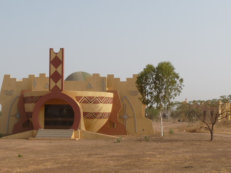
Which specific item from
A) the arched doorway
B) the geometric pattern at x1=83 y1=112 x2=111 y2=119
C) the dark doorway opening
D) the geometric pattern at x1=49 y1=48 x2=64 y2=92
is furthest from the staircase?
the geometric pattern at x1=49 y1=48 x2=64 y2=92

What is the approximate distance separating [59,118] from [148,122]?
29.6 ft

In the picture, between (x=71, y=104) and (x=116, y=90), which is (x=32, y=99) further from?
(x=116, y=90)

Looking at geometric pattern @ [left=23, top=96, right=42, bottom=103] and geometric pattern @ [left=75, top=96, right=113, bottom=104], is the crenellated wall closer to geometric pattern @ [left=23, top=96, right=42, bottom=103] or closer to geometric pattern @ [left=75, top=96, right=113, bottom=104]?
geometric pattern @ [left=75, top=96, right=113, bottom=104]

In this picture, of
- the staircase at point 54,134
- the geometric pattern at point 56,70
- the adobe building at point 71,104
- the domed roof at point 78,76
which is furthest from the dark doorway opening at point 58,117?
the domed roof at point 78,76

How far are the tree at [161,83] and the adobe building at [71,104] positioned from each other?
13.1ft

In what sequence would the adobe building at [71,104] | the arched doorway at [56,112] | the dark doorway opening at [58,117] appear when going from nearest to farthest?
the arched doorway at [56,112], the adobe building at [71,104], the dark doorway opening at [58,117]

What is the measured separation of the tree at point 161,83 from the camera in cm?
3139

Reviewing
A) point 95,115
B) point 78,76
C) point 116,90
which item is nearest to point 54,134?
point 95,115

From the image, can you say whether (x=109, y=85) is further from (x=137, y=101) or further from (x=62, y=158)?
(x=62, y=158)

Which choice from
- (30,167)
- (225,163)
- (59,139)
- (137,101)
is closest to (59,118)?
(59,139)

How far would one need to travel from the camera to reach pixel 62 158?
57.0 feet

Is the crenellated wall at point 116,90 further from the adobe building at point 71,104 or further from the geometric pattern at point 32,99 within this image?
the geometric pattern at point 32,99

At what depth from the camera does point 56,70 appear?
31.5 meters

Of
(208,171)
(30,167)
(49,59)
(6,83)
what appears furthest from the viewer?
(6,83)
